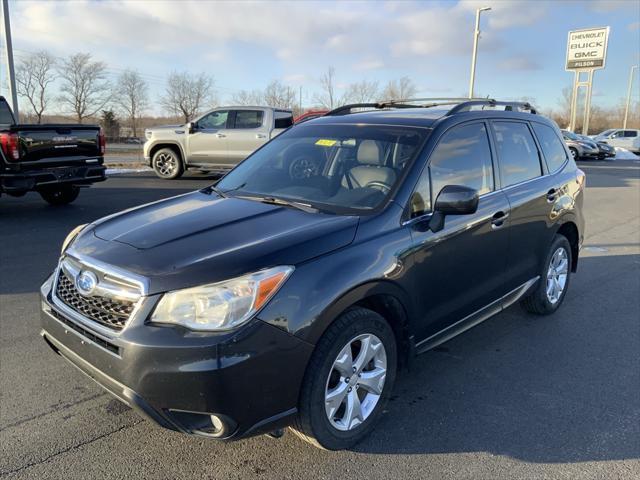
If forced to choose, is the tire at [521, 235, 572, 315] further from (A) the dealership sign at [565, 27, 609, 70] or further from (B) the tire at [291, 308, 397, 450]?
(A) the dealership sign at [565, 27, 609, 70]

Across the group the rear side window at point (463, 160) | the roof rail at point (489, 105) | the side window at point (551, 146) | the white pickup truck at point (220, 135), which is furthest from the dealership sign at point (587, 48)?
the rear side window at point (463, 160)

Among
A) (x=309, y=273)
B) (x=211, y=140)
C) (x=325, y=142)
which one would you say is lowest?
(x=309, y=273)

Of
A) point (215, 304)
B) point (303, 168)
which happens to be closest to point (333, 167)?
point (303, 168)

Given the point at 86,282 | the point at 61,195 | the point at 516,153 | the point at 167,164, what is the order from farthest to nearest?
the point at 167,164
the point at 61,195
the point at 516,153
the point at 86,282

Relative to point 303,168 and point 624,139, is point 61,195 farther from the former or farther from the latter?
point 624,139

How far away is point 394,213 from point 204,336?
1.34 metres

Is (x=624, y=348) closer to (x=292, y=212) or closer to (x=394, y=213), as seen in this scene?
(x=394, y=213)

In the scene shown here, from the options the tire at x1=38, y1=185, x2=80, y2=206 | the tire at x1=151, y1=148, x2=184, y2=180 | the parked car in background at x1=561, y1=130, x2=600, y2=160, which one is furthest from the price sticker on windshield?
the parked car in background at x1=561, y1=130, x2=600, y2=160

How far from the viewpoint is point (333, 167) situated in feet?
11.9

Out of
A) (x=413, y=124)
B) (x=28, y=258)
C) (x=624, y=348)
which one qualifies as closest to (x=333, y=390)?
(x=413, y=124)

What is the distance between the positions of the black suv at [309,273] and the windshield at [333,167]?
1 cm

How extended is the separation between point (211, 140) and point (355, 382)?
41.2 ft

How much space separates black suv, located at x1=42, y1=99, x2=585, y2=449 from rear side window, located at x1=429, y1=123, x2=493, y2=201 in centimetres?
1

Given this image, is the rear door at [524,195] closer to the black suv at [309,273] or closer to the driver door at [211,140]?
the black suv at [309,273]
